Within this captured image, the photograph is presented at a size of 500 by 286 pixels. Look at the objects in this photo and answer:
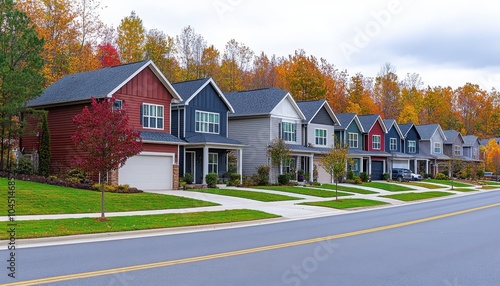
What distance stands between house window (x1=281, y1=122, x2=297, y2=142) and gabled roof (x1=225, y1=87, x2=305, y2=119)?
145 cm

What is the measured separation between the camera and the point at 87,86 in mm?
33438

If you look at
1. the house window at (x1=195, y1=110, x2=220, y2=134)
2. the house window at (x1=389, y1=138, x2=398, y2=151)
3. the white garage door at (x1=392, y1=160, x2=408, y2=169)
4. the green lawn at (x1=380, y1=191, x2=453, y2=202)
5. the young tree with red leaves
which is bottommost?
the green lawn at (x1=380, y1=191, x2=453, y2=202)

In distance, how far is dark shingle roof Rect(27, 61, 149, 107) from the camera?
3164cm

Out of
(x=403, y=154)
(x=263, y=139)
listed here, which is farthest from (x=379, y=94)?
(x=263, y=139)

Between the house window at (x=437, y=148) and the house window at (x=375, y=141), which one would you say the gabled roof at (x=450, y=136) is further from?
the house window at (x=375, y=141)

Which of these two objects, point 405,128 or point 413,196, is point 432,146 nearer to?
point 405,128

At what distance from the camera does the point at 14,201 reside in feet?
67.6

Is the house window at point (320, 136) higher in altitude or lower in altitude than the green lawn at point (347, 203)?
higher

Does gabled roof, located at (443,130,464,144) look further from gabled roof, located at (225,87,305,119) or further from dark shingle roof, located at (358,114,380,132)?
gabled roof, located at (225,87,305,119)

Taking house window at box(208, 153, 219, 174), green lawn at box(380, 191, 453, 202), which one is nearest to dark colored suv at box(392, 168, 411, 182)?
green lawn at box(380, 191, 453, 202)

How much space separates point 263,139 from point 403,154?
94.1 ft

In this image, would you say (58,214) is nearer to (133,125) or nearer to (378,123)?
(133,125)

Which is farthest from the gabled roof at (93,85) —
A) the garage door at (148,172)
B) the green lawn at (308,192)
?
the green lawn at (308,192)

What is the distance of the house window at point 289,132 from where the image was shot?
45088mm
